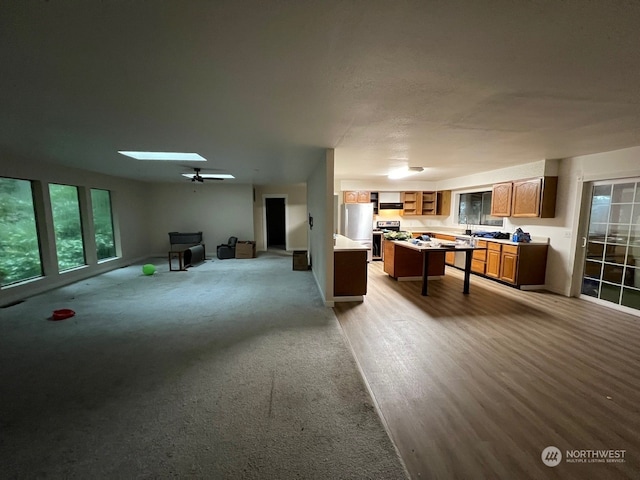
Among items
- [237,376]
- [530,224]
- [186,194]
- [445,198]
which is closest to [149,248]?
[186,194]

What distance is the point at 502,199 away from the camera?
5.35 meters

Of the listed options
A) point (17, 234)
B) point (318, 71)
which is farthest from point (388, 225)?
point (17, 234)

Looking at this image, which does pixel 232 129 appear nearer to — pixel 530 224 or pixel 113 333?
pixel 113 333

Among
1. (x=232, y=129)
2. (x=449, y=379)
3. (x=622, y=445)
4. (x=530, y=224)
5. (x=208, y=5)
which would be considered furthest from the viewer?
(x=530, y=224)

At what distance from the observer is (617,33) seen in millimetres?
1300

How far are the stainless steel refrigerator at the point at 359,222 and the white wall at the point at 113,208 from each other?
5.85 m

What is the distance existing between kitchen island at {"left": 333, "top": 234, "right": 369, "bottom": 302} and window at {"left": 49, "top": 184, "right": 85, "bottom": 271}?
5326 millimetres

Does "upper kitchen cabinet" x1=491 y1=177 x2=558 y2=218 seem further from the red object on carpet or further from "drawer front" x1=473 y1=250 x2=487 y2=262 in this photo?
the red object on carpet

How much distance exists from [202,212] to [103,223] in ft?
7.99

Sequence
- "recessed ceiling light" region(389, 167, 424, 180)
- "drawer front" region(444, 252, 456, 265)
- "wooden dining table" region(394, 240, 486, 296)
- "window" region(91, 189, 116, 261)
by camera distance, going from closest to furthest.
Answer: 1. "wooden dining table" region(394, 240, 486, 296)
2. "recessed ceiling light" region(389, 167, 424, 180)
3. "window" region(91, 189, 116, 261)
4. "drawer front" region(444, 252, 456, 265)

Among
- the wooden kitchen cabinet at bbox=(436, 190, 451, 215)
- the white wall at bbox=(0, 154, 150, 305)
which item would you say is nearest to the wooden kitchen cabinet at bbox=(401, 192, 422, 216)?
the wooden kitchen cabinet at bbox=(436, 190, 451, 215)

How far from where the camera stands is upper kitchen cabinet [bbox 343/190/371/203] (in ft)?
24.0

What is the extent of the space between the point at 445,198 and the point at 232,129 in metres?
6.66

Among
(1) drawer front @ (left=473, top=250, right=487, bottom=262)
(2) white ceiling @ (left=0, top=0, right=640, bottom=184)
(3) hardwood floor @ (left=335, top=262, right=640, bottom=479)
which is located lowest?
(3) hardwood floor @ (left=335, top=262, right=640, bottom=479)
